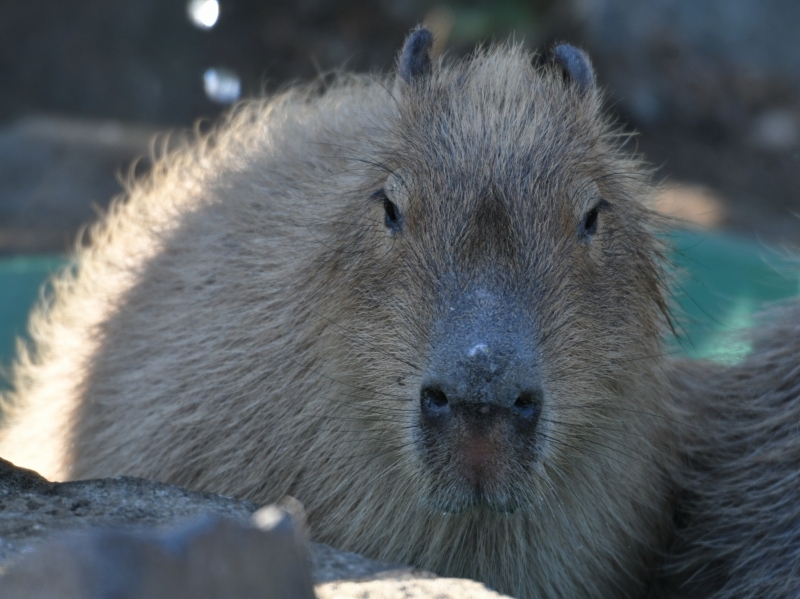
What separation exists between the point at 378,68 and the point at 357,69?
8.05ft

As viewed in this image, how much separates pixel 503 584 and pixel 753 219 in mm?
8187

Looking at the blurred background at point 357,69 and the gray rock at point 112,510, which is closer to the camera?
the gray rock at point 112,510

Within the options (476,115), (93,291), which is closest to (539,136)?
(476,115)

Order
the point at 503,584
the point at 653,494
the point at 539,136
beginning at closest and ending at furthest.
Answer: the point at 539,136 < the point at 503,584 < the point at 653,494

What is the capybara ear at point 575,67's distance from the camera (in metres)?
3.31

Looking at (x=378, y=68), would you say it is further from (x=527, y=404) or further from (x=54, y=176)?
(x=527, y=404)

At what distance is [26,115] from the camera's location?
8109mm

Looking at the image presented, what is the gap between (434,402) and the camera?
2529mm

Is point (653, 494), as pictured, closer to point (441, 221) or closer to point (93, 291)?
point (441, 221)

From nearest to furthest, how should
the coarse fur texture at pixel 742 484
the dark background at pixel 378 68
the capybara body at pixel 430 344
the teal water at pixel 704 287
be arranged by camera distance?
the capybara body at pixel 430 344
the coarse fur texture at pixel 742 484
the teal water at pixel 704 287
the dark background at pixel 378 68

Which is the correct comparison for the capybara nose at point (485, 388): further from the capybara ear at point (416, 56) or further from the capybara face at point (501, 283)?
the capybara ear at point (416, 56)

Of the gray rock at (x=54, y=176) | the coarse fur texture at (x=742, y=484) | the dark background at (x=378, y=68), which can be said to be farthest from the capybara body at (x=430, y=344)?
the dark background at (x=378, y=68)

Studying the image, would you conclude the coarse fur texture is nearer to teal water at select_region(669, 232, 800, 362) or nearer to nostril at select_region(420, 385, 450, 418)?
nostril at select_region(420, 385, 450, 418)

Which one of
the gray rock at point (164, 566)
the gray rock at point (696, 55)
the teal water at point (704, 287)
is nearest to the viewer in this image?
the gray rock at point (164, 566)
